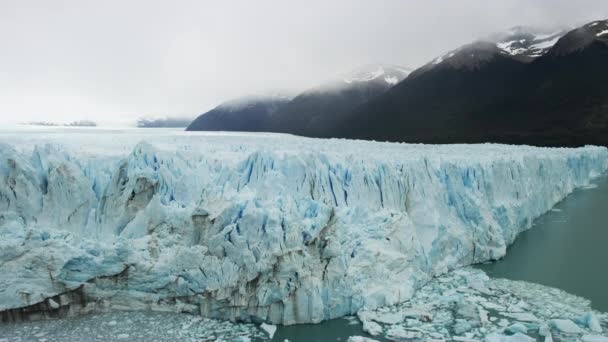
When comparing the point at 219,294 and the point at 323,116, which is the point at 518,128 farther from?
the point at 219,294

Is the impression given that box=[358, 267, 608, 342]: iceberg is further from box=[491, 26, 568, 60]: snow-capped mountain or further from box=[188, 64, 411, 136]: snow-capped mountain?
box=[491, 26, 568, 60]: snow-capped mountain

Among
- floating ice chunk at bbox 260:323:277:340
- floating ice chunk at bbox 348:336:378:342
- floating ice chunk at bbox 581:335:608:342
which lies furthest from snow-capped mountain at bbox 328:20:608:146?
floating ice chunk at bbox 260:323:277:340

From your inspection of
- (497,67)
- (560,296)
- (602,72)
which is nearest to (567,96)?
A: (602,72)

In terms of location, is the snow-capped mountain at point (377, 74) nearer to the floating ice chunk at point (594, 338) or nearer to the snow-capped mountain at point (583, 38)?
the snow-capped mountain at point (583, 38)

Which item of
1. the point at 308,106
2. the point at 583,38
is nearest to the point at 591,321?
the point at 583,38

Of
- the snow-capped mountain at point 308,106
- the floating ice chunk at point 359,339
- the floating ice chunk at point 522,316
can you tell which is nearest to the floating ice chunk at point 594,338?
the floating ice chunk at point 522,316

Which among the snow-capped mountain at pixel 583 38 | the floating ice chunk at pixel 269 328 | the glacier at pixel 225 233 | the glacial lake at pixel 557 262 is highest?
the snow-capped mountain at pixel 583 38

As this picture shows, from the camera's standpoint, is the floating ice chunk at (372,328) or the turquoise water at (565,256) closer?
the floating ice chunk at (372,328)
